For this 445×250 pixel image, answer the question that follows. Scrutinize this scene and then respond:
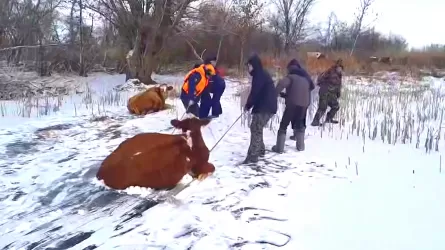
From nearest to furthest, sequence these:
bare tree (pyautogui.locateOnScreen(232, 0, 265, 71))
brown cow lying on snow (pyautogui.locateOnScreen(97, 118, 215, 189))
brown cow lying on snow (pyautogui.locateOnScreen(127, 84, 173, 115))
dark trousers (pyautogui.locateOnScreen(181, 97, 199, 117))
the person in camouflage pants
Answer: brown cow lying on snow (pyautogui.locateOnScreen(97, 118, 215, 189)) < dark trousers (pyautogui.locateOnScreen(181, 97, 199, 117)) < the person in camouflage pants < brown cow lying on snow (pyautogui.locateOnScreen(127, 84, 173, 115)) < bare tree (pyautogui.locateOnScreen(232, 0, 265, 71))

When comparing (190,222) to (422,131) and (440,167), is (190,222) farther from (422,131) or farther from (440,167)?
(422,131)

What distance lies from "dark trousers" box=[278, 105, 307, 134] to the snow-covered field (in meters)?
0.47

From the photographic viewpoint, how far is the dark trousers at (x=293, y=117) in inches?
253

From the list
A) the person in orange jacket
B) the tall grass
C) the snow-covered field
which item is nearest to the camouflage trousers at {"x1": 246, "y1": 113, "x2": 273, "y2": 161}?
the snow-covered field

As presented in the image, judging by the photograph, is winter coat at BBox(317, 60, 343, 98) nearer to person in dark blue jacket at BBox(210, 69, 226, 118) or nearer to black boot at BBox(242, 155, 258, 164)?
person in dark blue jacket at BBox(210, 69, 226, 118)

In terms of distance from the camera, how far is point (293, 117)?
652 centimetres

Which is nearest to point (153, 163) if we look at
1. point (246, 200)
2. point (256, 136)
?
point (246, 200)

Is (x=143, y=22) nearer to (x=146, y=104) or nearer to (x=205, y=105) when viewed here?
(x=146, y=104)

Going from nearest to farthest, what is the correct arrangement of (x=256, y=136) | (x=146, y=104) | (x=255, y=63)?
(x=255, y=63) < (x=256, y=136) < (x=146, y=104)

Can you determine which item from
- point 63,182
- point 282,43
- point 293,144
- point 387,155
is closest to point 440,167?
point 387,155

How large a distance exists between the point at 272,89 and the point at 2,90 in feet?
37.9

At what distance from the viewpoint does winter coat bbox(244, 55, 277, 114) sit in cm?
580

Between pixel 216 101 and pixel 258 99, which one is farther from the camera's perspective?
pixel 216 101

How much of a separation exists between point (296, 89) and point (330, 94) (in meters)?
2.65
